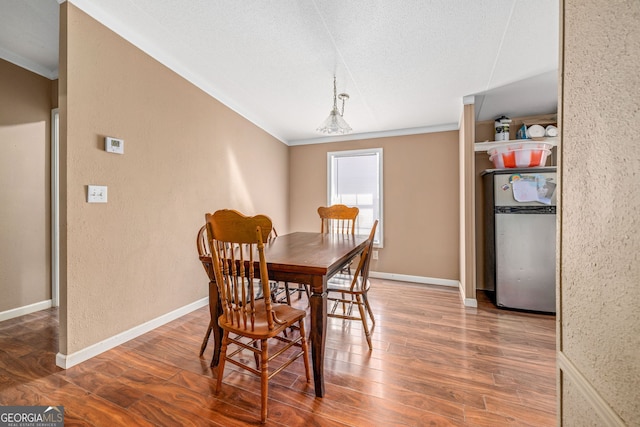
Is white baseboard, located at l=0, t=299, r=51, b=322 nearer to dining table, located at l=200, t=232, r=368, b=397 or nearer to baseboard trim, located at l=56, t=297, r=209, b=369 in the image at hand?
baseboard trim, located at l=56, t=297, r=209, b=369

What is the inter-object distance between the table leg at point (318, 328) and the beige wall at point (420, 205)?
279 cm

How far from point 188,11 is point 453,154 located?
11.3ft

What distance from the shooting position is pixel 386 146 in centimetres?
412

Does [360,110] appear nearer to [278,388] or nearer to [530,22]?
[530,22]

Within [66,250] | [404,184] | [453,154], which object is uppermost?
[453,154]

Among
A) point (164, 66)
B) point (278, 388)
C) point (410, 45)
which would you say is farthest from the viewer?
point (164, 66)

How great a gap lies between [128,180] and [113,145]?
28 cm

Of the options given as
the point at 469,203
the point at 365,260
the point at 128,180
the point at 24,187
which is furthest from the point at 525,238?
the point at 24,187

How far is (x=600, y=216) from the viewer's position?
0.65m

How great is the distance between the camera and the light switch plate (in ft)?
6.02

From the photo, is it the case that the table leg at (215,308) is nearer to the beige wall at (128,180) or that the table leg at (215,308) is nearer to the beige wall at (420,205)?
the beige wall at (128,180)

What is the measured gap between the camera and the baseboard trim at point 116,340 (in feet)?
5.69

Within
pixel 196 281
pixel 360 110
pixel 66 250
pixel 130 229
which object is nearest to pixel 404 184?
pixel 360 110

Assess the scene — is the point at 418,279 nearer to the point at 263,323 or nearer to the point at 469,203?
the point at 469,203
